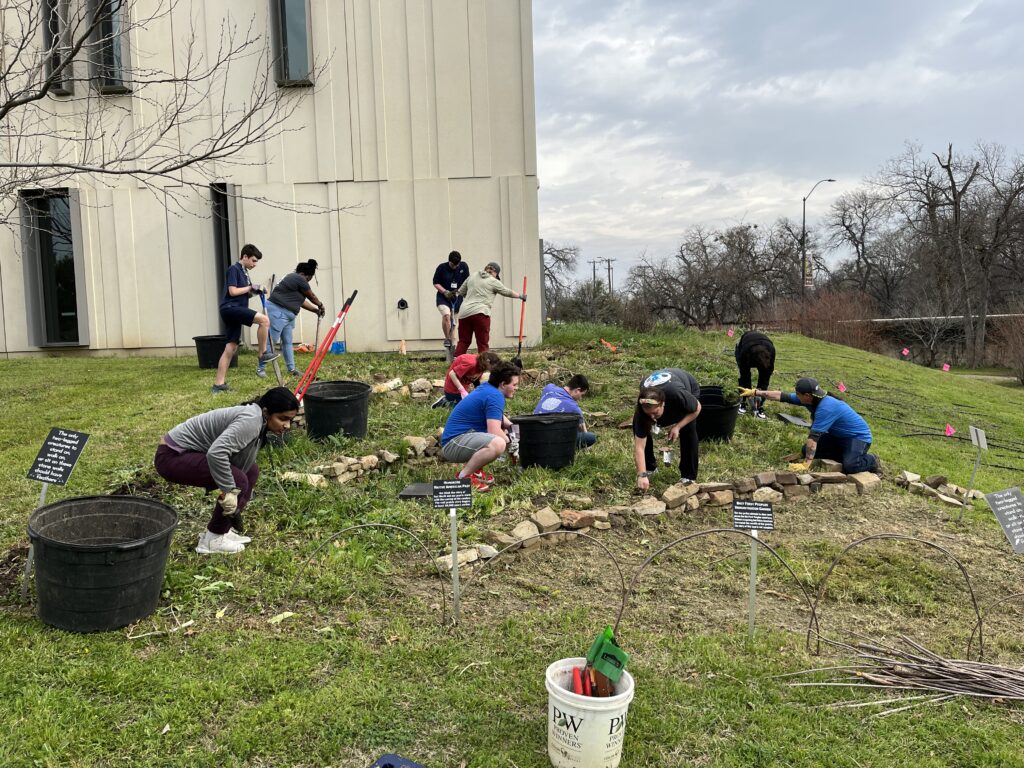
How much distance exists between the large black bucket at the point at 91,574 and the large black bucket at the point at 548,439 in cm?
324

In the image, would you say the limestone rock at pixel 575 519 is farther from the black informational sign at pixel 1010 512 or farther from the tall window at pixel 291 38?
the tall window at pixel 291 38

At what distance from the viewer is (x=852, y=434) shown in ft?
22.8

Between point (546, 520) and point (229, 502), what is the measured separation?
2076 millimetres

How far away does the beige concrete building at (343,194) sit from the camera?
11992 mm

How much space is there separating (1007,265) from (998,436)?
28.7 meters

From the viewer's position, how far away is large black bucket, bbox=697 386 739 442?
7.64 m

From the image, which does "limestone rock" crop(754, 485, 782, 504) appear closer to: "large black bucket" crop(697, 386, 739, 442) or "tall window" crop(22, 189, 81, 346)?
"large black bucket" crop(697, 386, 739, 442)

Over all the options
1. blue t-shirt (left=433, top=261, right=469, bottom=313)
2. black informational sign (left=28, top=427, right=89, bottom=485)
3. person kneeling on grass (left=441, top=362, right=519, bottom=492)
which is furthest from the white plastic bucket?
blue t-shirt (left=433, top=261, right=469, bottom=313)

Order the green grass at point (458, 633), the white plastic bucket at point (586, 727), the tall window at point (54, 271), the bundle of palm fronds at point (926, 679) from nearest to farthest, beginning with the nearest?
the white plastic bucket at point (586, 727) < the green grass at point (458, 633) < the bundle of palm fronds at point (926, 679) < the tall window at point (54, 271)

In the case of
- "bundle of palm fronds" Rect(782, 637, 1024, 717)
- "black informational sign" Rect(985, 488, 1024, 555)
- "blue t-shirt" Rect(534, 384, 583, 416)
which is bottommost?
"bundle of palm fronds" Rect(782, 637, 1024, 717)

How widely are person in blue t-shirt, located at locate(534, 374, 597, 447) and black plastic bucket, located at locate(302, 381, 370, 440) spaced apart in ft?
5.39

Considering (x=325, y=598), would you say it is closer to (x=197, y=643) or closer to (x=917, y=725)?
(x=197, y=643)

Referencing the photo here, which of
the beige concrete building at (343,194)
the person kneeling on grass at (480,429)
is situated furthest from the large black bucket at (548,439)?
the beige concrete building at (343,194)

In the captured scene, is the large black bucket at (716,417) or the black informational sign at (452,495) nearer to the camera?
the black informational sign at (452,495)
